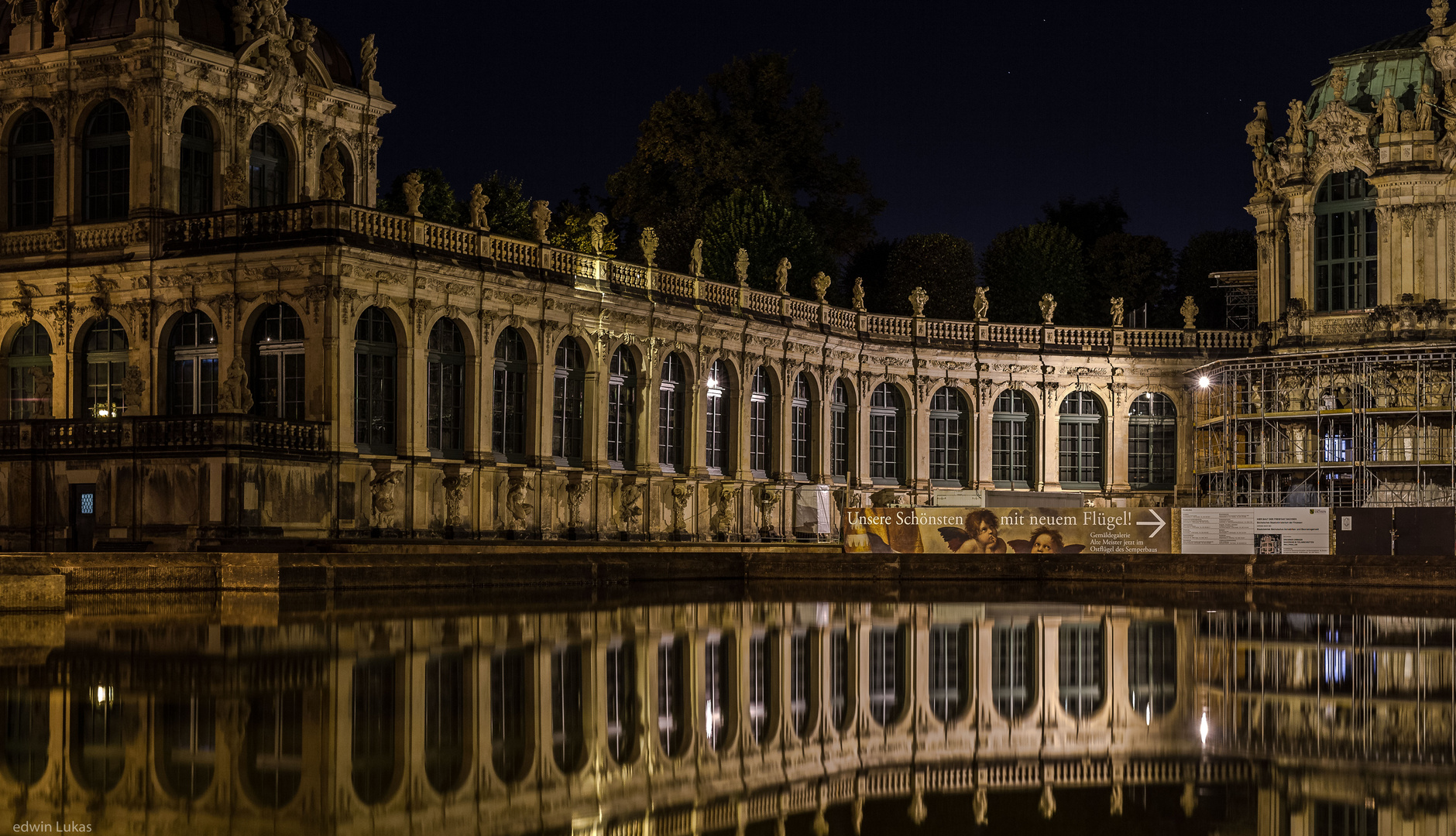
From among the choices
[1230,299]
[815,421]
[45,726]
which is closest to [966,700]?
[45,726]

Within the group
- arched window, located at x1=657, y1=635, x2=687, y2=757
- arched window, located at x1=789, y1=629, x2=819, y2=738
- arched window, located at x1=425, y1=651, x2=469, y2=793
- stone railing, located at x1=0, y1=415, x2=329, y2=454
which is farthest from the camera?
stone railing, located at x1=0, y1=415, x2=329, y2=454

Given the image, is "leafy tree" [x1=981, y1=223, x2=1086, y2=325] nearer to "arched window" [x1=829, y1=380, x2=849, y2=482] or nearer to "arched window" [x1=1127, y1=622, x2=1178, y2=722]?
"arched window" [x1=829, y1=380, x2=849, y2=482]

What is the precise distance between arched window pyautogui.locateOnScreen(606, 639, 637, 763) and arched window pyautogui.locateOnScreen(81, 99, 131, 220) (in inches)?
1074

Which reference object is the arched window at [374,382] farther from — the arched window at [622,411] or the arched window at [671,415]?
the arched window at [671,415]

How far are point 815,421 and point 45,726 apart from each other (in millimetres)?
44165

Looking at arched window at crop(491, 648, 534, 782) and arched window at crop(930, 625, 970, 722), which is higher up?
arched window at crop(491, 648, 534, 782)

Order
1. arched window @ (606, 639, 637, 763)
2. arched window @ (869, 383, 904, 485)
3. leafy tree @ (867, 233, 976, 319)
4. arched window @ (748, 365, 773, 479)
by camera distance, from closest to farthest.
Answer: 1. arched window @ (606, 639, 637, 763)
2. arched window @ (748, 365, 773, 479)
3. arched window @ (869, 383, 904, 485)
4. leafy tree @ (867, 233, 976, 319)

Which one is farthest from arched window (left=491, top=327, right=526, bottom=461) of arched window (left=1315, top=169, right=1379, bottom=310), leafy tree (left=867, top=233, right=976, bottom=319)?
leafy tree (left=867, top=233, right=976, bottom=319)

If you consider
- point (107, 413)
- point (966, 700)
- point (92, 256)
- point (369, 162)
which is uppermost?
point (369, 162)

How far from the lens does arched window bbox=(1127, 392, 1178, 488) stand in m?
→ 60.1

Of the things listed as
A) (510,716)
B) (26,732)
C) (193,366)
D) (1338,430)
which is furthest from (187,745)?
(1338,430)

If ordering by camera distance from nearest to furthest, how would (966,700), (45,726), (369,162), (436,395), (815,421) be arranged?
(45,726)
(966,700)
(436,395)
(369,162)
(815,421)

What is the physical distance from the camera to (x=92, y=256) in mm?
42406

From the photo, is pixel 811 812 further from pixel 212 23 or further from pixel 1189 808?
pixel 212 23
